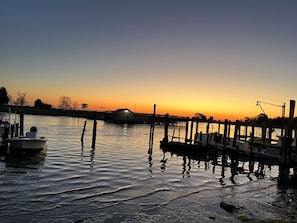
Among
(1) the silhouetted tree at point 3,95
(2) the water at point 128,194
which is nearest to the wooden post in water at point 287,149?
(2) the water at point 128,194

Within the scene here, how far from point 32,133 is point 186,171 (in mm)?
13232

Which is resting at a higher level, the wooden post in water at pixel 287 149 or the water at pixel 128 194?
the wooden post in water at pixel 287 149

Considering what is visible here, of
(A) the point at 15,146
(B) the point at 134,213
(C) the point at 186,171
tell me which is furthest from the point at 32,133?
(B) the point at 134,213

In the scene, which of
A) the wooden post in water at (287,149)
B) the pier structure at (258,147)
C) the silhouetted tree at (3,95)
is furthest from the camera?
the silhouetted tree at (3,95)

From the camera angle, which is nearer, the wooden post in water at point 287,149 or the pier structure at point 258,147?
the wooden post in water at point 287,149

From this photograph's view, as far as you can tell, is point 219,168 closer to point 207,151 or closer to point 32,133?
point 207,151

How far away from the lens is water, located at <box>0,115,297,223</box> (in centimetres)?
1240

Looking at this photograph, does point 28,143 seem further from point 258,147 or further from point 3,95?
point 3,95

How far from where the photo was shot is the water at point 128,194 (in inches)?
488

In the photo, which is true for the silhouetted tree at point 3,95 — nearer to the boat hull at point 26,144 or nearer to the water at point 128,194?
the boat hull at point 26,144

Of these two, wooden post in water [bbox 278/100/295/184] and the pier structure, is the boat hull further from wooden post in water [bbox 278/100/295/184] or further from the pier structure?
wooden post in water [bbox 278/100/295/184]

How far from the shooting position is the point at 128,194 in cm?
1589

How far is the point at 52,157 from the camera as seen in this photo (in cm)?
2705

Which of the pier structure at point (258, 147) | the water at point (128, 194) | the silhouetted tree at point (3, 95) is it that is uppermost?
the silhouetted tree at point (3, 95)
